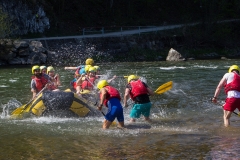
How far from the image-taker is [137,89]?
11367mm

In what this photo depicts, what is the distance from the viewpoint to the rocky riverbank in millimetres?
34125

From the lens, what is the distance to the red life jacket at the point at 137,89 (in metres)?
11.3

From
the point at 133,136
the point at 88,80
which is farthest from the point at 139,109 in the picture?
the point at 88,80

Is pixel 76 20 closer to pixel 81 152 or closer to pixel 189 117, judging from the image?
pixel 189 117

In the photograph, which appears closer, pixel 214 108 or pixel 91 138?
pixel 91 138

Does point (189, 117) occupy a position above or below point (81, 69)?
below

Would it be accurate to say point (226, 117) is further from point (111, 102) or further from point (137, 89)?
point (111, 102)

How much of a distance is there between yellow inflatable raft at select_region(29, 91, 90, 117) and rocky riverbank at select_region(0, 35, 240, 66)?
21.6 m

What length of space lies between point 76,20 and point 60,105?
3616 cm

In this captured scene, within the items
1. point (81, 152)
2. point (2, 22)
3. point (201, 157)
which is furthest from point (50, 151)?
point (2, 22)

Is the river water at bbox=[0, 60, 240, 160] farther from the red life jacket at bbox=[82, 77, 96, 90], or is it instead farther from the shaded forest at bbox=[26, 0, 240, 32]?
the shaded forest at bbox=[26, 0, 240, 32]

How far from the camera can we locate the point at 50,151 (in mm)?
9102

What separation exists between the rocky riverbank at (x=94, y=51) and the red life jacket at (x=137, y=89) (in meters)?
23.3

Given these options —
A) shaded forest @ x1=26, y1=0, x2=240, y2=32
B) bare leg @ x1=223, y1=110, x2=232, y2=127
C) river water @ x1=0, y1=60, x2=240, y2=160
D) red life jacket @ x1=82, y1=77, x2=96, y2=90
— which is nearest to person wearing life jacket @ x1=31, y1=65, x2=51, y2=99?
river water @ x1=0, y1=60, x2=240, y2=160
